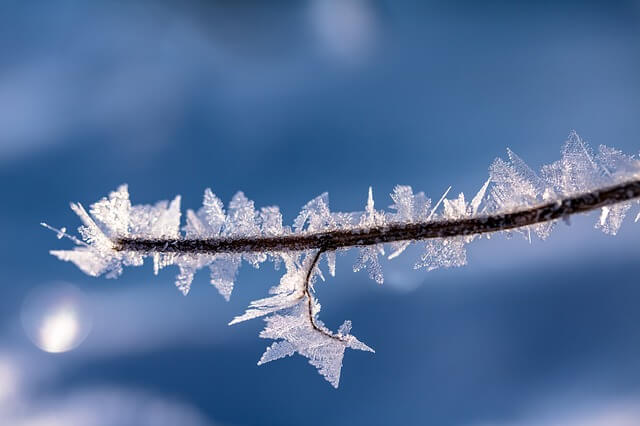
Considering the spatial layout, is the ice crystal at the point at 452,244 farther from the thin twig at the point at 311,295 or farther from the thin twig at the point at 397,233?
the thin twig at the point at 311,295

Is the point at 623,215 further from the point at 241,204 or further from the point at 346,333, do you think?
the point at 241,204

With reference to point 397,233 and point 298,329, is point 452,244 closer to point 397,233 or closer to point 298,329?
point 397,233

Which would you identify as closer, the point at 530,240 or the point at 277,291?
the point at 530,240

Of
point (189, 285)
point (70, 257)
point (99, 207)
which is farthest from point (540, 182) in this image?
point (70, 257)

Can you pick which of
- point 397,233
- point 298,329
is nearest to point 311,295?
point 298,329

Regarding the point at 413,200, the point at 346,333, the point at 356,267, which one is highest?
the point at 413,200

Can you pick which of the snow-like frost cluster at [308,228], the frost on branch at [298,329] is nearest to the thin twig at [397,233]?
the snow-like frost cluster at [308,228]
